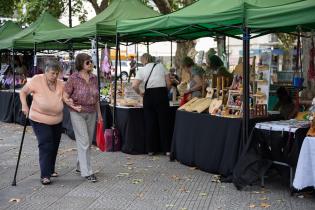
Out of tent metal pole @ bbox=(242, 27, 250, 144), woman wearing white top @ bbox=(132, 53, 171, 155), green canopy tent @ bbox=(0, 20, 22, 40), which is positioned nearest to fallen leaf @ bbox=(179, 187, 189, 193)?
tent metal pole @ bbox=(242, 27, 250, 144)

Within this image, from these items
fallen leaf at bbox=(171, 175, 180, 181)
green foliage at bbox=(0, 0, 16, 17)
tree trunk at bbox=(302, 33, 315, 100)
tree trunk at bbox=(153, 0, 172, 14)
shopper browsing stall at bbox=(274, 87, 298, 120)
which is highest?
green foliage at bbox=(0, 0, 16, 17)

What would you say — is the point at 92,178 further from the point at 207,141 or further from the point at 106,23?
the point at 106,23

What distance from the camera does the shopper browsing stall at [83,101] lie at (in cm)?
666

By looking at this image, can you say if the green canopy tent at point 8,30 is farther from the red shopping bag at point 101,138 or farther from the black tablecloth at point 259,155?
the black tablecloth at point 259,155

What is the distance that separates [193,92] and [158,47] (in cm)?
4227

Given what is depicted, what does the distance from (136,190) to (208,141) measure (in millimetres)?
1389

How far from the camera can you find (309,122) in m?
6.21

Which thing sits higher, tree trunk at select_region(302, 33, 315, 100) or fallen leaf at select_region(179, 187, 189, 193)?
tree trunk at select_region(302, 33, 315, 100)

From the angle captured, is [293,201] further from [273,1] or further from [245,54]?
[273,1]

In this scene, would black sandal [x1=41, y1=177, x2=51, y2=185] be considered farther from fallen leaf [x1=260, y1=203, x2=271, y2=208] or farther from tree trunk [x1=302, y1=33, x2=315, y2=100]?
tree trunk [x1=302, y1=33, x2=315, y2=100]

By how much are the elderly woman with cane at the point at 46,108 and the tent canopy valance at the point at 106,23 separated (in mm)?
3261

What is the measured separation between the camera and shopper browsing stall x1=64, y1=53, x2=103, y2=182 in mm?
6660

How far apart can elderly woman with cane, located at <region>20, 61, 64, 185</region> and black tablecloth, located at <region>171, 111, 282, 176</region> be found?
6.63 ft

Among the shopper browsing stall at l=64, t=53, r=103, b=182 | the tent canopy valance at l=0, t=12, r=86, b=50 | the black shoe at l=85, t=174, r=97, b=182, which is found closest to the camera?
the shopper browsing stall at l=64, t=53, r=103, b=182
